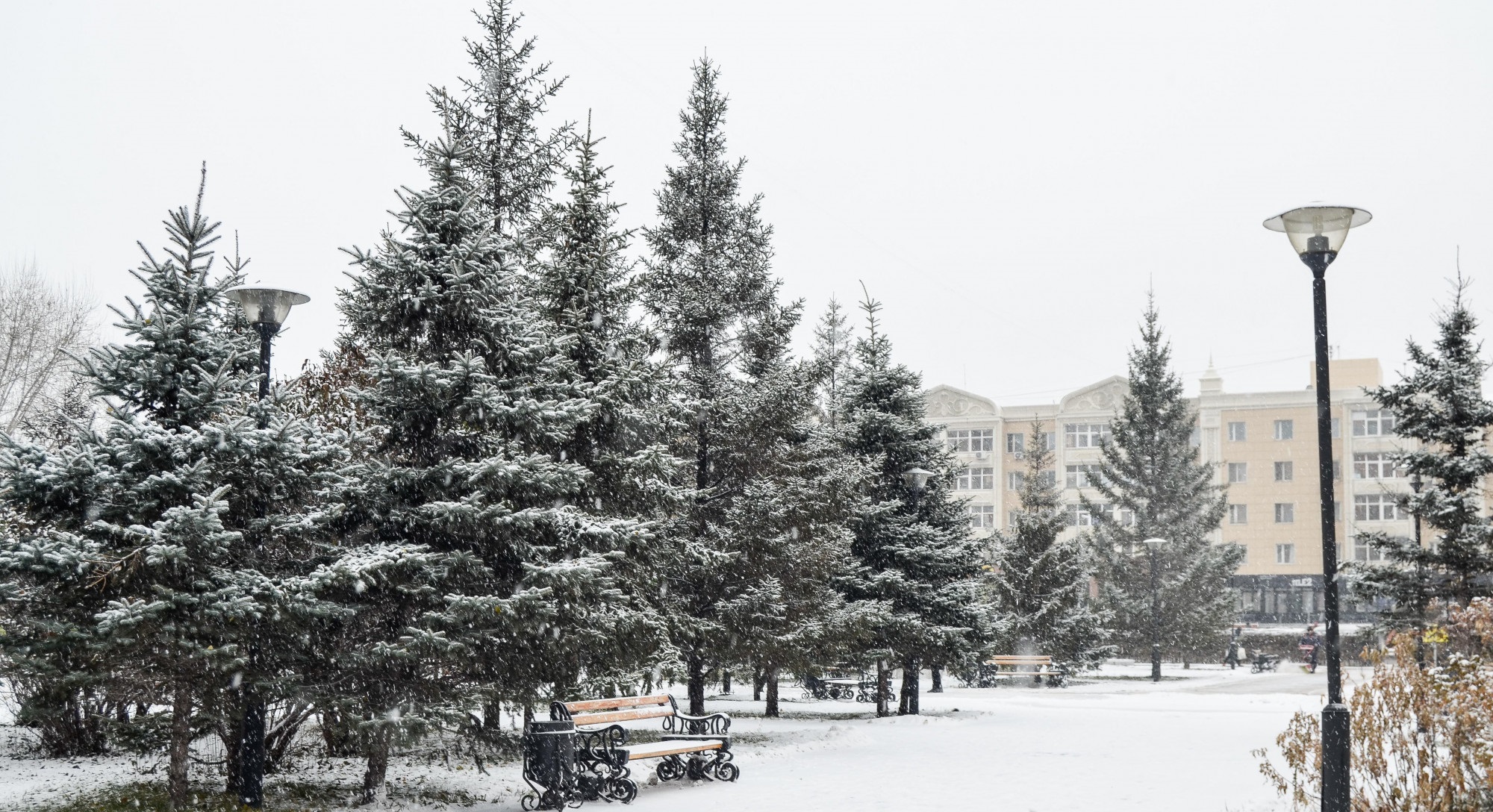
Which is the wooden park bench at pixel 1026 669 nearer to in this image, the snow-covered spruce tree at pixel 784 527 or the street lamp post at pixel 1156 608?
the street lamp post at pixel 1156 608

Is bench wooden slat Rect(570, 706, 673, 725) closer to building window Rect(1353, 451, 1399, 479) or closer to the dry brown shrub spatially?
the dry brown shrub

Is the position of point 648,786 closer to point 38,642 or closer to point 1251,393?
point 38,642

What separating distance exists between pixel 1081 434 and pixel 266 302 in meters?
66.0

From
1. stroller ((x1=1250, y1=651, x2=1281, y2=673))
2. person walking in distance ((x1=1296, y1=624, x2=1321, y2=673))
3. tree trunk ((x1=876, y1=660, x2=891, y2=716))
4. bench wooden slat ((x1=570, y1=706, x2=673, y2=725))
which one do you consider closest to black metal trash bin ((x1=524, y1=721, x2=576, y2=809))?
bench wooden slat ((x1=570, y1=706, x2=673, y2=725))

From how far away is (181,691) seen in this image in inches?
374

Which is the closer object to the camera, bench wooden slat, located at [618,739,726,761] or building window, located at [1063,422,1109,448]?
bench wooden slat, located at [618,739,726,761]

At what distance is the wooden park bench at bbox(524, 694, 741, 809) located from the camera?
10.7 meters

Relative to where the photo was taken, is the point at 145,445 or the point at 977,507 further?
the point at 977,507

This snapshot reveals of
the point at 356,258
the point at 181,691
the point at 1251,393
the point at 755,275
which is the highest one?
the point at 1251,393

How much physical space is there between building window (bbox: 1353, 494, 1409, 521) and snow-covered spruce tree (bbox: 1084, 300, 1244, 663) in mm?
25099

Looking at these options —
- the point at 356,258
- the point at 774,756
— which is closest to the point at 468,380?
the point at 356,258

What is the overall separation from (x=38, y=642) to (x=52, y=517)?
1115mm

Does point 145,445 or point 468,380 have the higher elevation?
point 468,380

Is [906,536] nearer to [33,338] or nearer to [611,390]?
[611,390]
